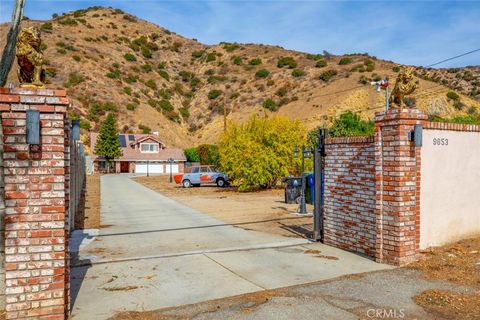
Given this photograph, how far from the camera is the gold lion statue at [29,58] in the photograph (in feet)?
15.5

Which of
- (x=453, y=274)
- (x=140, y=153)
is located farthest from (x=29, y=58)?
(x=140, y=153)

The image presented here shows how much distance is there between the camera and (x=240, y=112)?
220 ft

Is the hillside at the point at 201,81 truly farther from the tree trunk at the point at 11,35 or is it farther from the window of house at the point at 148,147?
the tree trunk at the point at 11,35

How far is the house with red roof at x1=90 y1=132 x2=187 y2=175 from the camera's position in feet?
204

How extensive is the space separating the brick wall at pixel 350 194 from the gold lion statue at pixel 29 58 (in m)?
5.76

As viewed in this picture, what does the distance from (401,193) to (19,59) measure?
612cm

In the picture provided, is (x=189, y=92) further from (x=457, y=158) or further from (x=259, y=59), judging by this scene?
(x=457, y=158)

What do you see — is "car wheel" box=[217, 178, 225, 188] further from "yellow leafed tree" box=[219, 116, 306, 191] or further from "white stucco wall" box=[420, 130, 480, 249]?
"white stucco wall" box=[420, 130, 480, 249]

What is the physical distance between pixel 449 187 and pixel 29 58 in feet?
24.8

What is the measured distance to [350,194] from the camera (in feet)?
27.0

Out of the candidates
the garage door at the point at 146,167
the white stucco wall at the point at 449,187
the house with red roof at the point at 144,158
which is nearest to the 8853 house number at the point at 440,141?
the white stucco wall at the point at 449,187

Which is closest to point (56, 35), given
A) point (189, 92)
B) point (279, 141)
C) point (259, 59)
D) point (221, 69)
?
point (189, 92)

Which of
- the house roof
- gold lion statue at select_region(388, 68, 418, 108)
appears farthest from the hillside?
gold lion statue at select_region(388, 68, 418, 108)

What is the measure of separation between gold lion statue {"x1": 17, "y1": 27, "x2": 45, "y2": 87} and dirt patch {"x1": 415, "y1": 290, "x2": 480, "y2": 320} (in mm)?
5602
